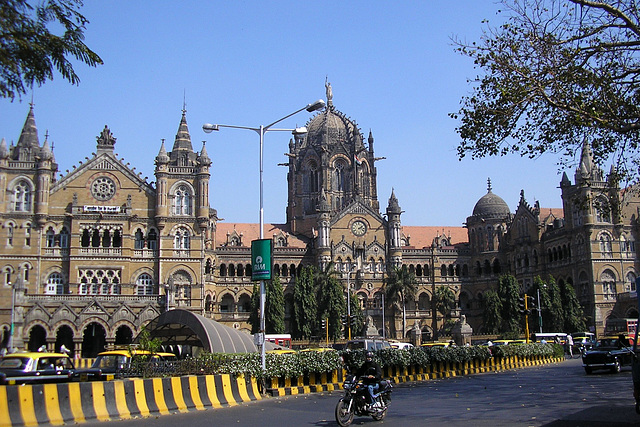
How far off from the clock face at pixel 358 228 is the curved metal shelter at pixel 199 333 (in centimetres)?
4698

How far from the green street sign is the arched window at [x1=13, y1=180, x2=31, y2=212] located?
1673 inches

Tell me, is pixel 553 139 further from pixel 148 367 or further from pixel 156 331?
pixel 156 331

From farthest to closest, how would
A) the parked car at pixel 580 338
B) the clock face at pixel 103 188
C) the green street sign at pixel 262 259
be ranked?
the clock face at pixel 103 188 → the parked car at pixel 580 338 → the green street sign at pixel 262 259

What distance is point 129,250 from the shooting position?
6259cm

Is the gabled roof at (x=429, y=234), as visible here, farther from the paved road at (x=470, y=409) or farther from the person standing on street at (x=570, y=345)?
the paved road at (x=470, y=409)

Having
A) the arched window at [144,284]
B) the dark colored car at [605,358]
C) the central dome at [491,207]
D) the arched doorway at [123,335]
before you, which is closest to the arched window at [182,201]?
the arched window at [144,284]

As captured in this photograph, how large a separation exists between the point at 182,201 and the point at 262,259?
136 ft

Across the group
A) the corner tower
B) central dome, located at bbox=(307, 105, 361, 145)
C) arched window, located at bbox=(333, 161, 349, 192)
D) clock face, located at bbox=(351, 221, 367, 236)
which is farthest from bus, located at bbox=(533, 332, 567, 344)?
central dome, located at bbox=(307, 105, 361, 145)

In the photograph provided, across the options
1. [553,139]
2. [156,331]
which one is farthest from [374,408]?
[156,331]

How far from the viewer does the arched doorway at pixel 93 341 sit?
194 ft

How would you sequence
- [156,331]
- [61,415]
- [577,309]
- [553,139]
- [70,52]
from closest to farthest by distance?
[70,52]
[61,415]
[553,139]
[156,331]
[577,309]

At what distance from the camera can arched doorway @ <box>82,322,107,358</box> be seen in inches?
2333

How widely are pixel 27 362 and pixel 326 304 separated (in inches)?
1903

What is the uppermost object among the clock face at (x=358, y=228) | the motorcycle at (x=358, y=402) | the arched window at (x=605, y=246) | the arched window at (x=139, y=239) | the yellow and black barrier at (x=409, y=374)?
the clock face at (x=358, y=228)
